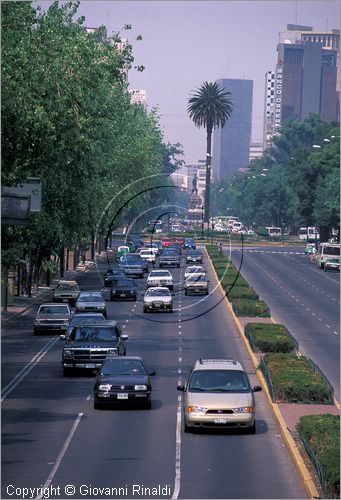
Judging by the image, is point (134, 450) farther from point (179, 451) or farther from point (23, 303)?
point (23, 303)

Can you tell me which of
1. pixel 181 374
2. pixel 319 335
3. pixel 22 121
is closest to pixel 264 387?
pixel 181 374

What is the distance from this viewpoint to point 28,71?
36.9 m

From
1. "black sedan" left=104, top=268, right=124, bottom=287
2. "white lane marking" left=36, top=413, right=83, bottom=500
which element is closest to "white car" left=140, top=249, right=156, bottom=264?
"black sedan" left=104, top=268, right=124, bottom=287

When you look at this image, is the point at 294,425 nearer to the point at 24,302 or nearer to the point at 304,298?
the point at 24,302

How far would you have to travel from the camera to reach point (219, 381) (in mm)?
33062

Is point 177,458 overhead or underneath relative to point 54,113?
underneath

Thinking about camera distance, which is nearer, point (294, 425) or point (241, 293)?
point (294, 425)

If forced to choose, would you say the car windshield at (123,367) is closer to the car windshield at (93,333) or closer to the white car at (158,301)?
the car windshield at (93,333)

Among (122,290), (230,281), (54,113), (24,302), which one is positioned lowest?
(24,302)

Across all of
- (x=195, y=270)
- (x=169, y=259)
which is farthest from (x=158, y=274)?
(x=169, y=259)

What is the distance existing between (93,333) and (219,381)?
1264 cm

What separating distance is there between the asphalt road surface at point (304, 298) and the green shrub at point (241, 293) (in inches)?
59.8

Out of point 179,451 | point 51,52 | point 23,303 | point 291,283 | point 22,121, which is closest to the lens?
point 179,451

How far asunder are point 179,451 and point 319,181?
451ft
